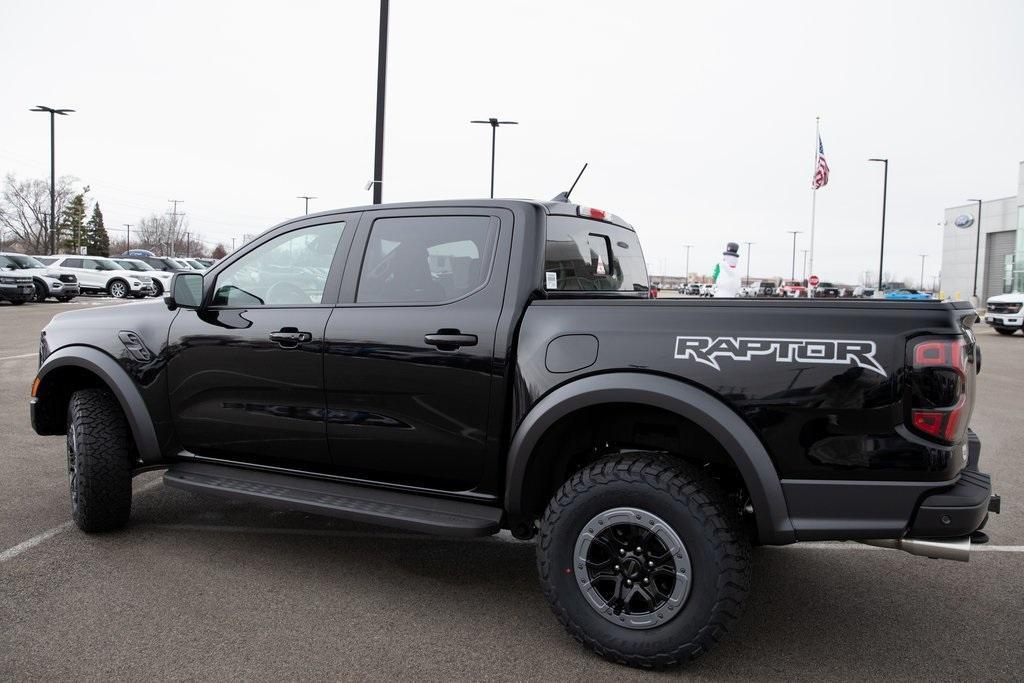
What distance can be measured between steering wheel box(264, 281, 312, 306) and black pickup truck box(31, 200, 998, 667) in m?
0.03

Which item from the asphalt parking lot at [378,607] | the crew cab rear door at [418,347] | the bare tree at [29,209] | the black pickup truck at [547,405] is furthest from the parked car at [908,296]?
the bare tree at [29,209]

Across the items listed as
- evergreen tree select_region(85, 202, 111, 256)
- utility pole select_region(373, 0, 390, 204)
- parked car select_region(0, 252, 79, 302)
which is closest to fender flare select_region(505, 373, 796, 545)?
utility pole select_region(373, 0, 390, 204)

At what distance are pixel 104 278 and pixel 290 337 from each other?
101 feet

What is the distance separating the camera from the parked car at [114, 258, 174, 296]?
31875mm

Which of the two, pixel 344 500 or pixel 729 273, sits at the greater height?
pixel 729 273

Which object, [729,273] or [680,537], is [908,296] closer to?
[729,273]

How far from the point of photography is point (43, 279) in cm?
2680

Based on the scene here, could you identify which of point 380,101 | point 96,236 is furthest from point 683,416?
point 96,236

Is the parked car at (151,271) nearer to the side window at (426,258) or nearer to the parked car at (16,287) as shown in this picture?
the parked car at (16,287)

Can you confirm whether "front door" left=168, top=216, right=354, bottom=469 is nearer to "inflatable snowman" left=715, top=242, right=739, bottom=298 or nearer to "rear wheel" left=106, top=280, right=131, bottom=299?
"inflatable snowman" left=715, top=242, right=739, bottom=298

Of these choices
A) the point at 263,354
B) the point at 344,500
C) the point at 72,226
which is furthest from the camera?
the point at 72,226

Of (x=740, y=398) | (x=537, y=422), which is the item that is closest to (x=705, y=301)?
(x=740, y=398)

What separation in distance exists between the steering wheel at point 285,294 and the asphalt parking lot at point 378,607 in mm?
1346

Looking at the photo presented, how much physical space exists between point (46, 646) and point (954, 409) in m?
3.49
